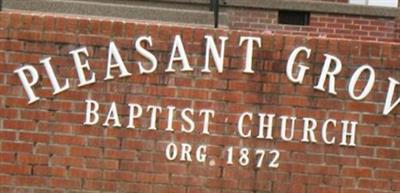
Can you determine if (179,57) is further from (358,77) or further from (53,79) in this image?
(358,77)

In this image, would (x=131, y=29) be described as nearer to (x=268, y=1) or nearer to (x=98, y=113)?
(x=98, y=113)

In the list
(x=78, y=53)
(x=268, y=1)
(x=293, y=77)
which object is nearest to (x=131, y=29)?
(x=78, y=53)

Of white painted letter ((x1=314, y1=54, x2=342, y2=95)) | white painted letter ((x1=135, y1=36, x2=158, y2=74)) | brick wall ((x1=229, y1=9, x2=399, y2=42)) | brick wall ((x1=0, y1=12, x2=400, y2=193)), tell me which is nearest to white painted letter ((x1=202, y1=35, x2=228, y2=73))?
brick wall ((x1=0, y1=12, x2=400, y2=193))

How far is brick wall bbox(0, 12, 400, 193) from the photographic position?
529cm

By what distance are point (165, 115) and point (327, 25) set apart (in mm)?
2930

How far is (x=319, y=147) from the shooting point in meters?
5.33

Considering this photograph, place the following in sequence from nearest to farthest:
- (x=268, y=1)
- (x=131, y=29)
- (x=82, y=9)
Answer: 1. (x=131, y=29)
2. (x=82, y=9)
3. (x=268, y=1)

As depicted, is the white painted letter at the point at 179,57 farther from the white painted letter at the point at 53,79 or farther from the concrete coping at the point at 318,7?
the concrete coping at the point at 318,7

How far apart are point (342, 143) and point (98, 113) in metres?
1.74

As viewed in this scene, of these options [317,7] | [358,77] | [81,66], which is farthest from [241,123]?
[317,7]

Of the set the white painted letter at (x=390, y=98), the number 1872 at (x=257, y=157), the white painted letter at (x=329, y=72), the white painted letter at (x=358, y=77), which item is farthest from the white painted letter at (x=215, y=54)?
the white painted letter at (x=390, y=98)

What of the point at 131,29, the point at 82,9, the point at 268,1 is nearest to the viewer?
the point at 131,29

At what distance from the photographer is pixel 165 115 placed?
5.30 m

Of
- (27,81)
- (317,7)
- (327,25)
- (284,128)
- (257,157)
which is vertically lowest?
(257,157)
